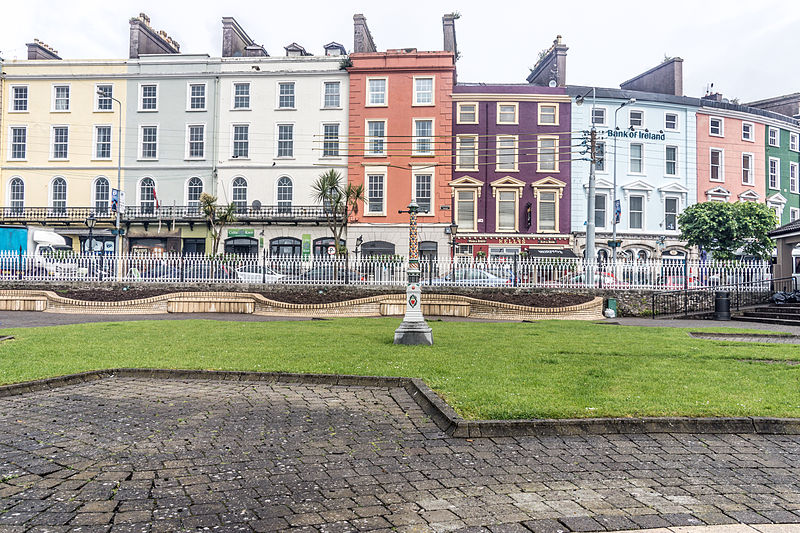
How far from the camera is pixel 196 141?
39.3 m

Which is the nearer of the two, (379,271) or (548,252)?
(379,271)

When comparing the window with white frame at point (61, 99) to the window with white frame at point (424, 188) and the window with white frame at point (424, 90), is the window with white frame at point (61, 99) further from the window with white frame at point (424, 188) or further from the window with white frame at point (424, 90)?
the window with white frame at point (424, 188)

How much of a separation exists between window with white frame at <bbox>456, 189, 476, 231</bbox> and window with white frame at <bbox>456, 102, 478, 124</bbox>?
458 centimetres

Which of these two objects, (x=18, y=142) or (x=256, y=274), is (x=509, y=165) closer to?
(x=256, y=274)

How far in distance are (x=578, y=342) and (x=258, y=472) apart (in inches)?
360

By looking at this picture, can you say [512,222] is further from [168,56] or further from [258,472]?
[258,472]

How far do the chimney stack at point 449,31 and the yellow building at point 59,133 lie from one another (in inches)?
848

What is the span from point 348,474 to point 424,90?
119 ft

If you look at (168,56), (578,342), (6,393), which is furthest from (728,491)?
(168,56)

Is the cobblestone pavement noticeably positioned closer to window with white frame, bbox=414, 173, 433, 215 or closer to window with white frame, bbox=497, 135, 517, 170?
window with white frame, bbox=414, 173, 433, 215

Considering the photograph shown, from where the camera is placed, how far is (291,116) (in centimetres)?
3891

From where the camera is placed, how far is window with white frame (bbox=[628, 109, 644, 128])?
132 ft

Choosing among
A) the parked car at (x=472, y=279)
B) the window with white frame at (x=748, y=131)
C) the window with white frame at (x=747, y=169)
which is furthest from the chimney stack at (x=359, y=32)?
the window with white frame at (x=747, y=169)

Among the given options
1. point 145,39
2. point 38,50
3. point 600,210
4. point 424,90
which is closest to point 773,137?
point 600,210
